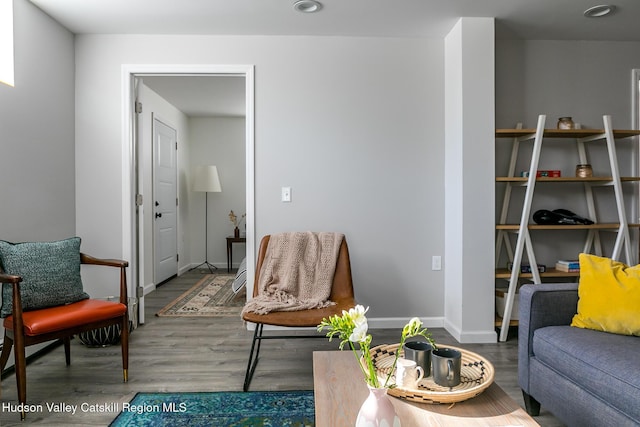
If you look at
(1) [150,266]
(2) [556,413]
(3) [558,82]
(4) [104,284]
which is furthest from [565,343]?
(1) [150,266]

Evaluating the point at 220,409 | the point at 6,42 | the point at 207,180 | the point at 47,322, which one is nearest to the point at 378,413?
the point at 220,409

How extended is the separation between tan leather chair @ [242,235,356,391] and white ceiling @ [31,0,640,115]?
5.26ft

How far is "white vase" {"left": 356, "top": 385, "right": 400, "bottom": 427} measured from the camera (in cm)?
110

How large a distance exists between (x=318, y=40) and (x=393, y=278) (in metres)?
2.01

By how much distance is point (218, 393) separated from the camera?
2.29 metres

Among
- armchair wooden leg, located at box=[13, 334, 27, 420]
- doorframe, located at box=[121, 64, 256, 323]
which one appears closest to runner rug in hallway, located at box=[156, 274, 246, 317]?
doorframe, located at box=[121, 64, 256, 323]

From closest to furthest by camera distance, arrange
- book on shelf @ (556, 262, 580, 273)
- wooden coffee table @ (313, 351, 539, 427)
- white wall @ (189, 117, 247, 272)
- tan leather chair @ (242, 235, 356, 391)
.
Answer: wooden coffee table @ (313, 351, 539, 427), tan leather chair @ (242, 235, 356, 391), book on shelf @ (556, 262, 580, 273), white wall @ (189, 117, 247, 272)

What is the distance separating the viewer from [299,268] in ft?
9.81

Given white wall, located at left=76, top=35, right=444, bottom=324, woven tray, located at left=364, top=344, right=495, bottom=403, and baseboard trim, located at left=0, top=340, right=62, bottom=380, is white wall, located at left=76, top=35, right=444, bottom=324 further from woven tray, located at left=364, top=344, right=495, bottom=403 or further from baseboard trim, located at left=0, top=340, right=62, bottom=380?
woven tray, located at left=364, top=344, right=495, bottom=403

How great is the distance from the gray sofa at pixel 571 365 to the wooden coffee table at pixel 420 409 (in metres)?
0.42

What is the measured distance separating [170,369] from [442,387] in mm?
1827

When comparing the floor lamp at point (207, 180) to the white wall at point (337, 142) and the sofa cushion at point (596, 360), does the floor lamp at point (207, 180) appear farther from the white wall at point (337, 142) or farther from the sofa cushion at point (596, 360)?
the sofa cushion at point (596, 360)

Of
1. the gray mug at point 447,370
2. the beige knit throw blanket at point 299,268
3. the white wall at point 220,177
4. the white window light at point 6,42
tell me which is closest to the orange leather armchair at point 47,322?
the beige knit throw blanket at point 299,268

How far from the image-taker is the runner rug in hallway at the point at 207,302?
399cm
